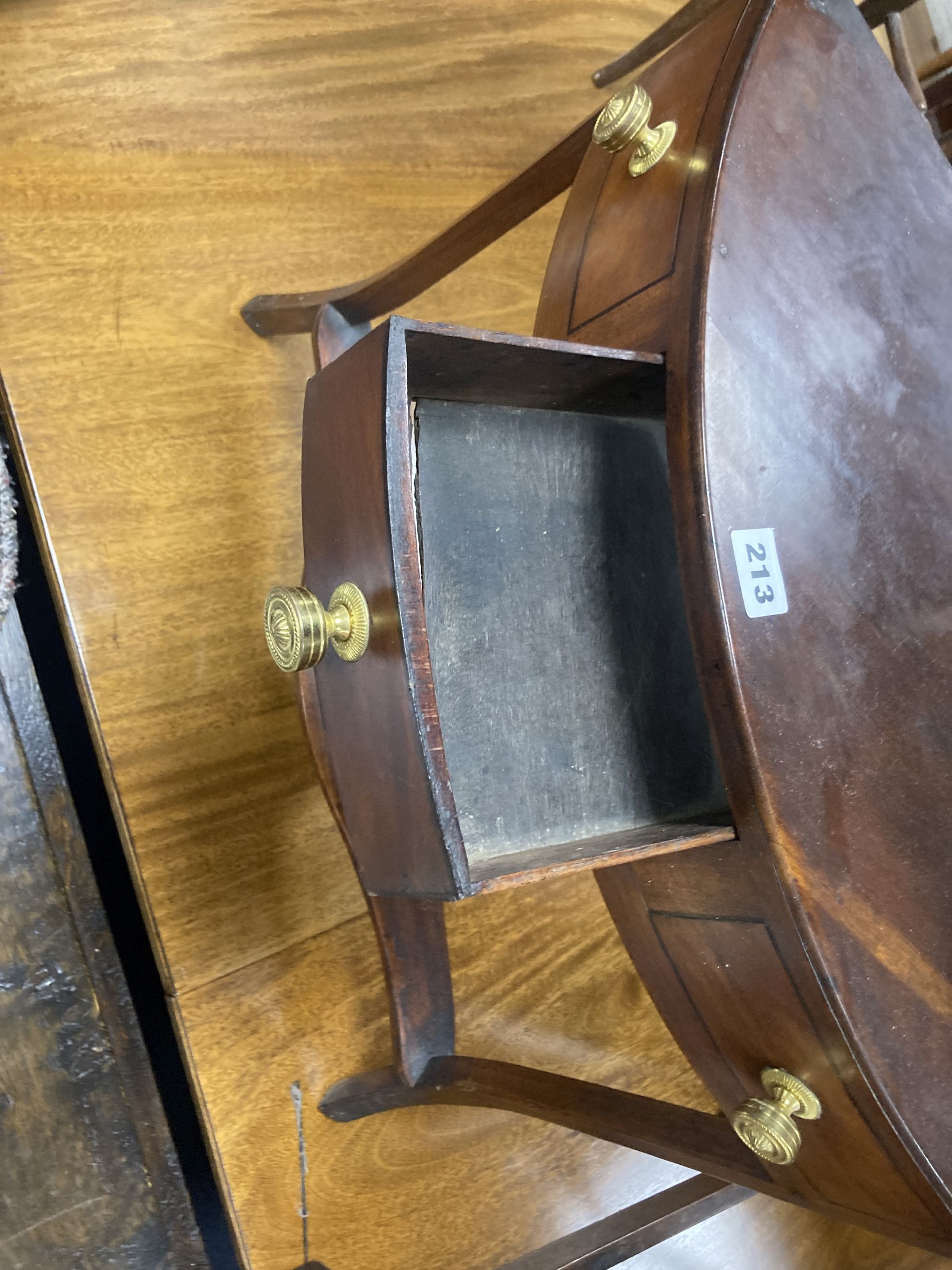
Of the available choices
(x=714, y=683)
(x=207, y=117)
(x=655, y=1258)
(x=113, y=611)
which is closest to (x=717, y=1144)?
(x=714, y=683)

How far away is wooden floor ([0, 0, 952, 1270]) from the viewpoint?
3.76 ft

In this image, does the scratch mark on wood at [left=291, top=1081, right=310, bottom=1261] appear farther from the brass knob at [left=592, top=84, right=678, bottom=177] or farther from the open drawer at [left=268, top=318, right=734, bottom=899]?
the brass knob at [left=592, top=84, right=678, bottom=177]

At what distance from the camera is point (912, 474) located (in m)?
0.83

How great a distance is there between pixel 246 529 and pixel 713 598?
0.73 m

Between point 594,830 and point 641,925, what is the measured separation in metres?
0.09

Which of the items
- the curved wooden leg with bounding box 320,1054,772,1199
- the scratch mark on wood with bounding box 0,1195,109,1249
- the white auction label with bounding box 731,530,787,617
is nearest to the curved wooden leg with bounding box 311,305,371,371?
the white auction label with bounding box 731,530,787,617

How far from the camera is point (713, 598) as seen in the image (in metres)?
0.69

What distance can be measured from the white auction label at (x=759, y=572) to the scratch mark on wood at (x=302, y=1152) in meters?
0.89

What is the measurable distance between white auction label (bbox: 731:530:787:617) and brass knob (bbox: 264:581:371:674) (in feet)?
0.89

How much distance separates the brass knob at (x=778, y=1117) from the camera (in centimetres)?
73

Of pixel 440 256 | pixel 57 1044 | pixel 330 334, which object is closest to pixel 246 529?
pixel 330 334

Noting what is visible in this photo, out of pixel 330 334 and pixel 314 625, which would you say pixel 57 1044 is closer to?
pixel 314 625

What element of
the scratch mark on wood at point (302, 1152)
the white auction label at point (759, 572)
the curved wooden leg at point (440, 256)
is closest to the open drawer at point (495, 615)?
the white auction label at point (759, 572)

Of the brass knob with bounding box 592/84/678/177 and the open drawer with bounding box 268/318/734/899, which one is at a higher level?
the brass knob with bounding box 592/84/678/177
